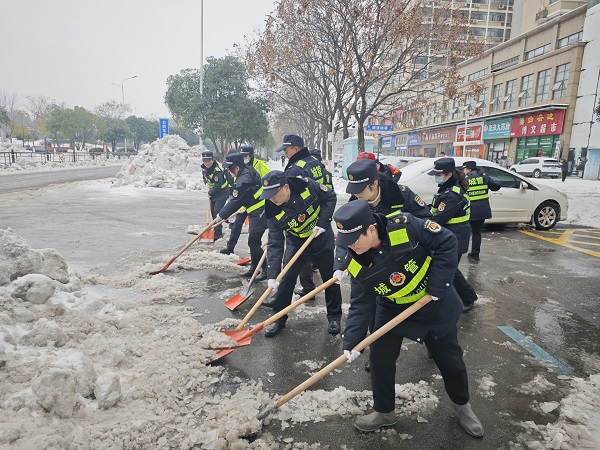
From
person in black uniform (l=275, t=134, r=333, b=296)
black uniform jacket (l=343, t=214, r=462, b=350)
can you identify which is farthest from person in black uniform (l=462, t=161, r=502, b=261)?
black uniform jacket (l=343, t=214, r=462, b=350)

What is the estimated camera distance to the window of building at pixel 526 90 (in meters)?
28.8

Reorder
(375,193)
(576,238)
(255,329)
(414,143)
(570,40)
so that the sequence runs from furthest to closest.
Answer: (414,143) → (570,40) → (576,238) → (255,329) → (375,193)

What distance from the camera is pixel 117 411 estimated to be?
2609mm

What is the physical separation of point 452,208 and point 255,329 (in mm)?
2420

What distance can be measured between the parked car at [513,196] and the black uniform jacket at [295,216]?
500cm

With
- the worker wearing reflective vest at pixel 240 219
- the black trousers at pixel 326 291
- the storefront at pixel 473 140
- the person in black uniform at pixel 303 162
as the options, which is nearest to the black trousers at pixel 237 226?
the worker wearing reflective vest at pixel 240 219

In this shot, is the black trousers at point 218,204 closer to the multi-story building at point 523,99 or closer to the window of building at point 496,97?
the multi-story building at point 523,99

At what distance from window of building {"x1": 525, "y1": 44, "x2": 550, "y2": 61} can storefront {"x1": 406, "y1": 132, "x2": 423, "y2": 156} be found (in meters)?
14.4

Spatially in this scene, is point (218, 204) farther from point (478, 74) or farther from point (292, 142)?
point (478, 74)

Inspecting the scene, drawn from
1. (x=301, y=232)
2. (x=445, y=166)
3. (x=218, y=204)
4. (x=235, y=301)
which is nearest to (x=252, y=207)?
(x=235, y=301)

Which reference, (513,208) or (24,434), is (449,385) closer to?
(24,434)

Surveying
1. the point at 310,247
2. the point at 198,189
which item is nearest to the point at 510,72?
the point at 198,189

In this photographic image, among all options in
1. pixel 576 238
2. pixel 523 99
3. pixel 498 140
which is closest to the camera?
pixel 576 238

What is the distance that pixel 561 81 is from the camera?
2577 cm
